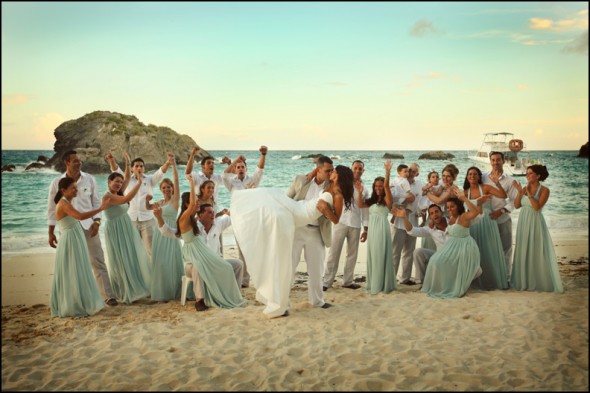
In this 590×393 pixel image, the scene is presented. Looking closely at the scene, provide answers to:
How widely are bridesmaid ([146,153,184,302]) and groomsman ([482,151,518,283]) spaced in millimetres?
4263

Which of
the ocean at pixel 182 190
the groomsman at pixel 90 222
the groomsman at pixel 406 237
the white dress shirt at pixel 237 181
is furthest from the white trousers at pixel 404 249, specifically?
the ocean at pixel 182 190

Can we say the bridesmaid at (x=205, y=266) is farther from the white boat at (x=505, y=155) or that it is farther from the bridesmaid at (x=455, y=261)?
the white boat at (x=505, y=155)

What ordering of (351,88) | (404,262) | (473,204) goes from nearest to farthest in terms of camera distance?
(473,204) < (404,262) < (351,88)

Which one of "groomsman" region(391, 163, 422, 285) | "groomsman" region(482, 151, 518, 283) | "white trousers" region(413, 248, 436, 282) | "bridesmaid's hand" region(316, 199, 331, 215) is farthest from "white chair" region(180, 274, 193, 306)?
"groomsman" region(482, 151, 518, 283)

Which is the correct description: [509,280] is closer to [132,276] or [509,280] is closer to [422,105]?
[132,276]

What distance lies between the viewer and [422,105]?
2952 centimetres

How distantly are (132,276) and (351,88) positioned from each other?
26.4 meters

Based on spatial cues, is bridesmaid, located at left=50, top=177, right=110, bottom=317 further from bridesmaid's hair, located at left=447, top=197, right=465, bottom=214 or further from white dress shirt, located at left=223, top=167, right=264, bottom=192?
bridesmaid's hair, located at left=447, top=197, right=465, bottom=214

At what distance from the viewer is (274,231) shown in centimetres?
589

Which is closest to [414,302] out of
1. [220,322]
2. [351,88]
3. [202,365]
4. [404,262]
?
[404,262]

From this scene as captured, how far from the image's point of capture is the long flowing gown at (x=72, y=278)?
615 cm

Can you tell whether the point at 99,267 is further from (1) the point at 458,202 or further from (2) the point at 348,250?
(1) the point at 458,202

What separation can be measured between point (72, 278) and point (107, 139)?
883 inches

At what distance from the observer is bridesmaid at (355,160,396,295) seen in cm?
718
